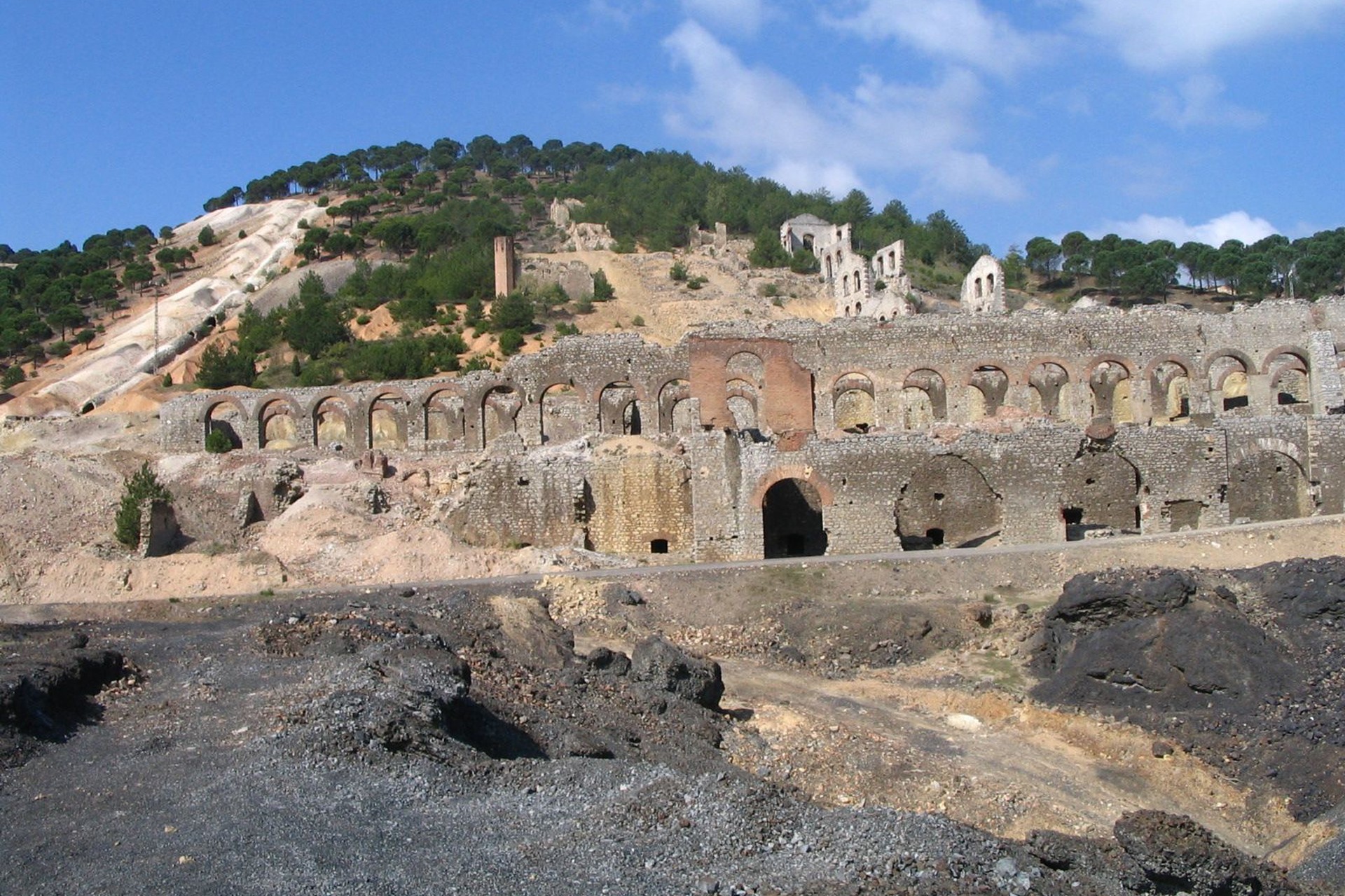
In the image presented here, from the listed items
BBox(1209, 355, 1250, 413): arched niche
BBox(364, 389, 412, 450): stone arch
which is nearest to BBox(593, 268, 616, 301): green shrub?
BBox(364, 389, 412, 450): stone arch

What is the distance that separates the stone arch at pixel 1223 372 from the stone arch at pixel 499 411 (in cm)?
2246

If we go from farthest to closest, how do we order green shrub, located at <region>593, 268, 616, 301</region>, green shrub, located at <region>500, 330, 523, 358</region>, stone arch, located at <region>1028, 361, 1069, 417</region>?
green shrub, located at <region>593, 268, 616, 301</region>
green shrub, located at <region>500, 330, 523, 358</region>
stone arch, located at <region>1028, 361, 1069, 417</region>

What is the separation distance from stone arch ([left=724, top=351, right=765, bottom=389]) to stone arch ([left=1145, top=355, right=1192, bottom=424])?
1239cm

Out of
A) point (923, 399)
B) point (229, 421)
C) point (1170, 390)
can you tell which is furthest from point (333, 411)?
point (1170, 390)

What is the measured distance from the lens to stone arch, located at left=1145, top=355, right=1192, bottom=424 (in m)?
37.9

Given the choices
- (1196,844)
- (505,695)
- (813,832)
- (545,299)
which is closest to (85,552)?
(505,695)

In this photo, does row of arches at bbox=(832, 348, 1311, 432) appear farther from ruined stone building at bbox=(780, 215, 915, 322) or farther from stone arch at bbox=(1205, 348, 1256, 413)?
ruined stone building at bbox=(780, 215, 915, 322)

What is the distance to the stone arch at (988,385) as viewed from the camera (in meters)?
38.1

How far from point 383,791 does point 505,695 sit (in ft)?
16.3

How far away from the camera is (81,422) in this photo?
41.8m

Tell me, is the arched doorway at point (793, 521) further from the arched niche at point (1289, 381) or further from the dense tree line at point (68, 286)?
the dense tree line at point (68, 286)

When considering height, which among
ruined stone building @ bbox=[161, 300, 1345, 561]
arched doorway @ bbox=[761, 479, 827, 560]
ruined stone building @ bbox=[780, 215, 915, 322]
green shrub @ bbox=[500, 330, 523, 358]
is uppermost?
ruined stone building @ bbox=[780, 215, 915, 322]

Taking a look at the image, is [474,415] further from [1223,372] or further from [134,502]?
[1223,372]

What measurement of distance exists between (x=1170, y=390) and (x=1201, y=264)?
144ft
